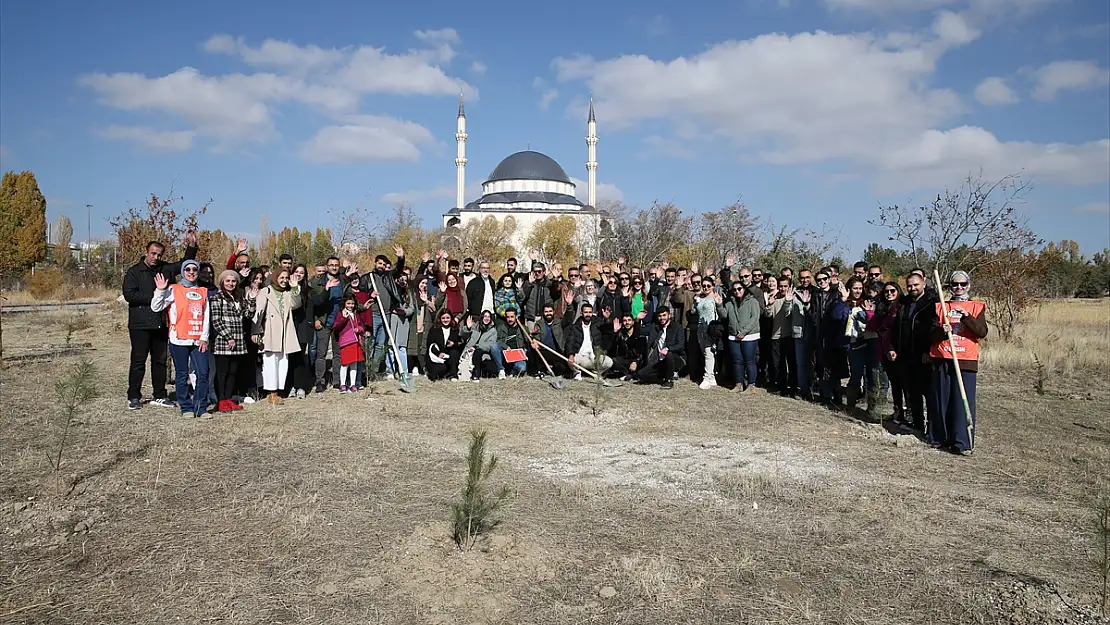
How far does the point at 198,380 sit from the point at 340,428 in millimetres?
1788

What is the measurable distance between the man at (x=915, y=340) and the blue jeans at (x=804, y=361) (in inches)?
69.9

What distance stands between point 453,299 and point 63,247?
173ft

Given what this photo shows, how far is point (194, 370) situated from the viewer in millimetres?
8523

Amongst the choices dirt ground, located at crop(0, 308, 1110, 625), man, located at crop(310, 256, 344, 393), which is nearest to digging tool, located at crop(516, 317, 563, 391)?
dirt ground, located at crop(0, 308, 1110, 625)

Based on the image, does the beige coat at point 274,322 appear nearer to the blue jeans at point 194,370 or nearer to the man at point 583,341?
the blue jeans at point 194,370

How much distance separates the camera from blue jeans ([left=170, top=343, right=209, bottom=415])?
841cm

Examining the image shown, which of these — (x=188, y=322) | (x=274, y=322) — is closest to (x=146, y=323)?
(x=188, y=322)

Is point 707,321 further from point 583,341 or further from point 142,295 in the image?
point 142,295

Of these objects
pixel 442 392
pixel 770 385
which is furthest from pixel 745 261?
pixel 442 392

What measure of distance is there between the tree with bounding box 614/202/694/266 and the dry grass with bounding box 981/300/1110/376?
13262 mm

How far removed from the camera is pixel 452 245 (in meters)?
50.5

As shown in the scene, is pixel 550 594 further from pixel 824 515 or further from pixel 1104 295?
pixel 1104 295

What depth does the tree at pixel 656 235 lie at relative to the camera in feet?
105

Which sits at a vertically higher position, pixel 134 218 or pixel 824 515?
pixel 134 218
